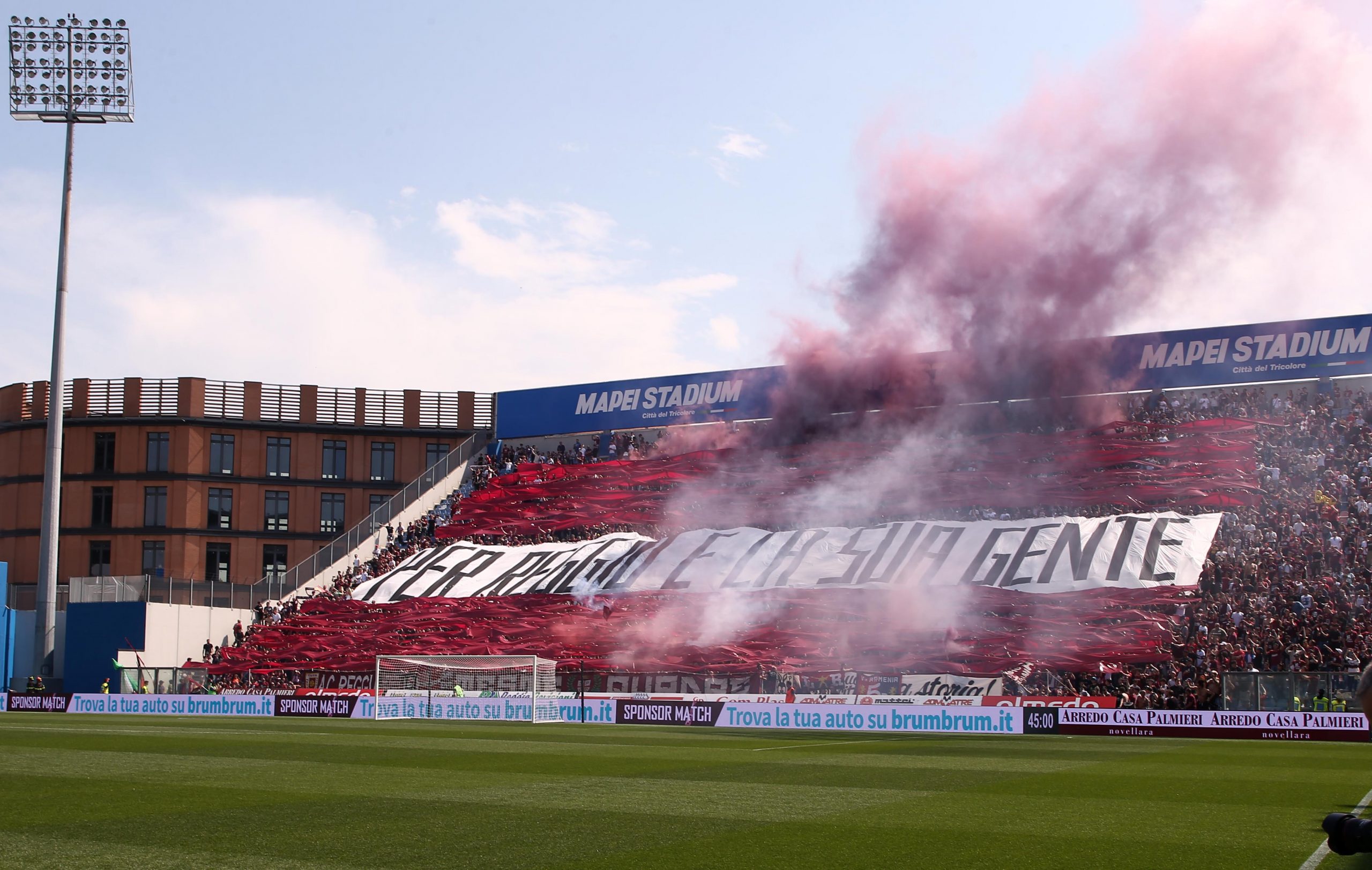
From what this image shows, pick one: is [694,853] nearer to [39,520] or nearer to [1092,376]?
Answer: [1092,376]

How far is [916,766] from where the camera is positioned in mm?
18641

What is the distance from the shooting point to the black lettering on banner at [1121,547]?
39.7 m

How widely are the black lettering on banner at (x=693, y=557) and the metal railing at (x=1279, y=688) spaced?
851 inches

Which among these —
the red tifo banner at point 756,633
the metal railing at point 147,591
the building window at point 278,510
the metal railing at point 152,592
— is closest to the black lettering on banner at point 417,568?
the red tifo banner at point 756,633

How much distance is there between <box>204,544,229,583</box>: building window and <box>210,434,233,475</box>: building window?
148 inches

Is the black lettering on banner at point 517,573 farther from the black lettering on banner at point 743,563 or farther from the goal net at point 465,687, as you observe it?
the black lettering on banner at point 743,563

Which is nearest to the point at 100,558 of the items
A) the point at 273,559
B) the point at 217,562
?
the point at 217,562

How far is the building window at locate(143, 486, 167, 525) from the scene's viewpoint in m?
60.7

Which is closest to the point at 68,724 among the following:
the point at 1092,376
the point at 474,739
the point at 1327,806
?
the point at 474,739

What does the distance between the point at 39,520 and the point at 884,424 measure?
41388 mm

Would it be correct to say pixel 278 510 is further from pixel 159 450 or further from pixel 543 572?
pixel 543 572

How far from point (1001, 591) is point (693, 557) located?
13.1 meters

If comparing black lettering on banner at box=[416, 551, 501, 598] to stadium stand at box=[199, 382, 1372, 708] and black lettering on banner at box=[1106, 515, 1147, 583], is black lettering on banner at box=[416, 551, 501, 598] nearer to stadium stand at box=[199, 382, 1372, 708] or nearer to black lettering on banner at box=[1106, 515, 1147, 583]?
stadium stand at box=[199, 382, 1372, 708]

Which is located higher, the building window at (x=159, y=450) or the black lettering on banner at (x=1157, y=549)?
the building window at (x=159, y=450)
